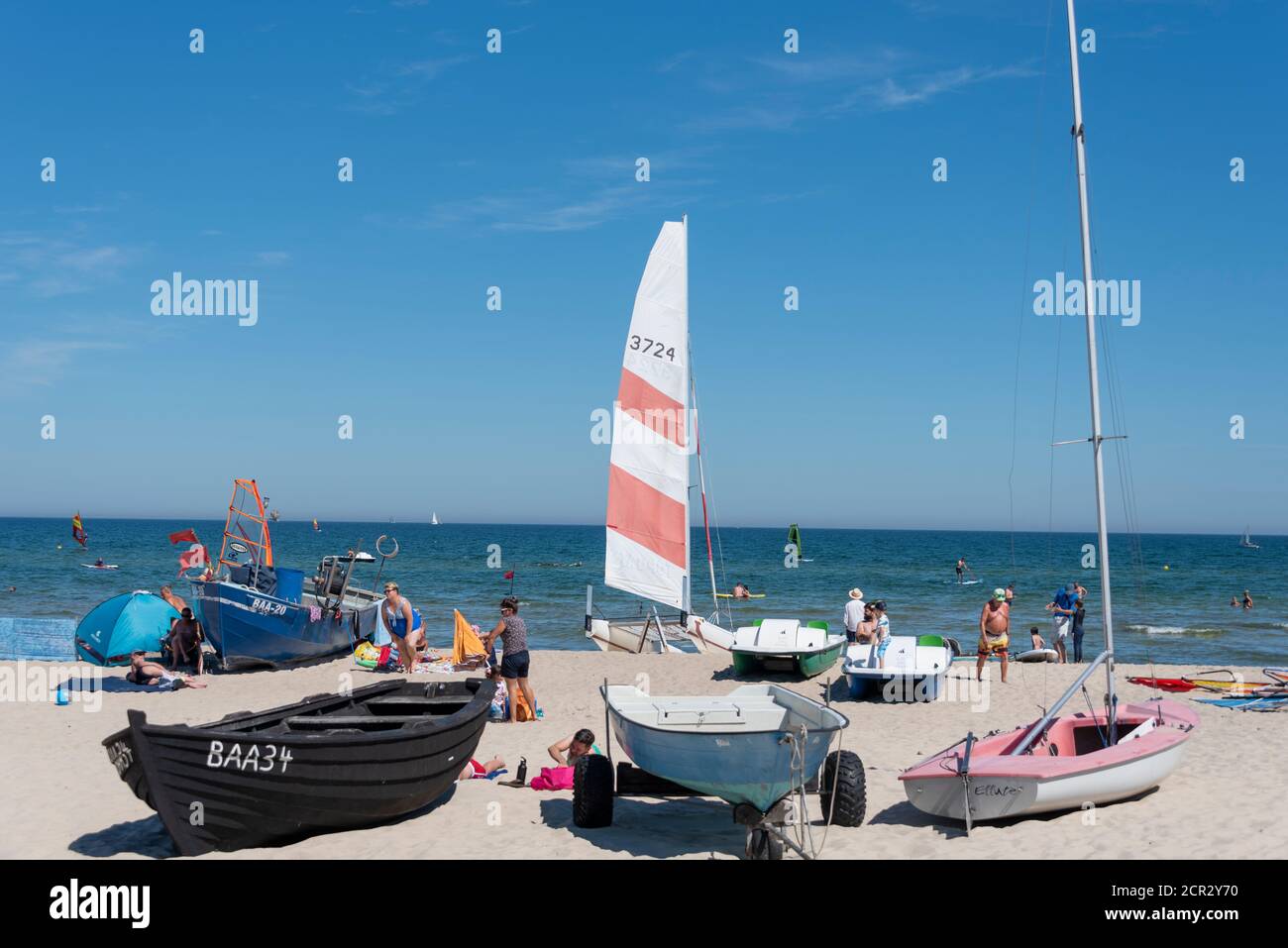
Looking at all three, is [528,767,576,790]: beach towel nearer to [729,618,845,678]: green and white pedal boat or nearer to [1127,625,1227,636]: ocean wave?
[729,618,845,678]: green and white pedal boat

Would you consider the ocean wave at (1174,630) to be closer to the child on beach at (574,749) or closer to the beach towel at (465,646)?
the beach towel at (465,646)

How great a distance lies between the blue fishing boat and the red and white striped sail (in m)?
5.68

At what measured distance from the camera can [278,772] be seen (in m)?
7.74

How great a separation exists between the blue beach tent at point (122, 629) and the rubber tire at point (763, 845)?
46.3 ft

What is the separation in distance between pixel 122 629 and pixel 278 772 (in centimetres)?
1205

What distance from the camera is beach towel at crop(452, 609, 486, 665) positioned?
18156mm

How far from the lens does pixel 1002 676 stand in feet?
55.1

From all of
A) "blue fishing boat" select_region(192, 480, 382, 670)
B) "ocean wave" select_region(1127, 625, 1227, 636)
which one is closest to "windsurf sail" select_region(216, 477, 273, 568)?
"blue fishing boat" select_region(192, 480, 382, 670)

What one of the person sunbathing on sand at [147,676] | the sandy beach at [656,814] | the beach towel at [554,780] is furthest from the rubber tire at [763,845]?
the person sunbathing on sand at [147,676]

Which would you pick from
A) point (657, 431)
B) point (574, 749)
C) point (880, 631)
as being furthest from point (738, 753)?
point (657, 431)

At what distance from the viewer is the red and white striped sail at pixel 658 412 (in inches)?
710

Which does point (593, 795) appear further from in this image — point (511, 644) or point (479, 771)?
point (511, 644)

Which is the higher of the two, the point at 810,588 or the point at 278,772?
the point at 278,772
